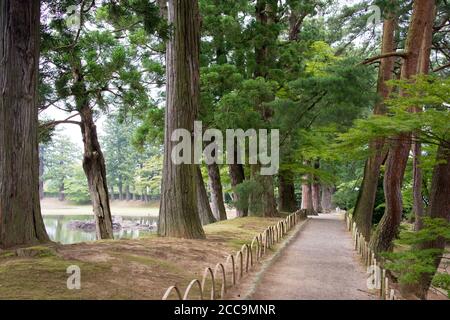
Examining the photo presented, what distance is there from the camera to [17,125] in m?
7.27

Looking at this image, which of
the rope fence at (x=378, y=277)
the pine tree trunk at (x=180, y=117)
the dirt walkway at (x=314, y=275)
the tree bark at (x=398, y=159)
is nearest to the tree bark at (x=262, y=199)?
the dirt walkway at (x=314, y=275)

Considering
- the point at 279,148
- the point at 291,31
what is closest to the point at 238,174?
the point at 279,148

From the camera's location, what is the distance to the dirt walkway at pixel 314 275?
24.0 feet

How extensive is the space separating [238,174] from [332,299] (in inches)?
589

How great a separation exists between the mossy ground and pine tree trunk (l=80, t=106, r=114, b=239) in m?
3.95

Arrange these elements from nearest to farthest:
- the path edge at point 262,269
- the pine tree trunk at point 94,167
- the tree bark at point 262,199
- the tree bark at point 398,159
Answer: the path edge at point 262,269 < the tree bark at point 398,159 < the pine tree trunk at point 94,167 < the tree bark at point 262,199

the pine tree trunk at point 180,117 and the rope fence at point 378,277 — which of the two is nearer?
the rope fence at point 378,277

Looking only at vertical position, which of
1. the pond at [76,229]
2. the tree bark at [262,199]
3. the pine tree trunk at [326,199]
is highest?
the tree bark at [262,199]

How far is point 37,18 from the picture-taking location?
754 centimetres

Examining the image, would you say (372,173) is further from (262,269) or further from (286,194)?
(262,269)

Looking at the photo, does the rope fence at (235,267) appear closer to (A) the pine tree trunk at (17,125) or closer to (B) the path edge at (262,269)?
(B) the path edge at (262,269)

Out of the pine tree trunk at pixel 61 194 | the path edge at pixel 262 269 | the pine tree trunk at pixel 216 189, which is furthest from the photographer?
the pine tree trunk at pixel 61 194

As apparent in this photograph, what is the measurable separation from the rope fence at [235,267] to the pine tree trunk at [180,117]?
1.61m

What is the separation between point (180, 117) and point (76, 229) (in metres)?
29.5
